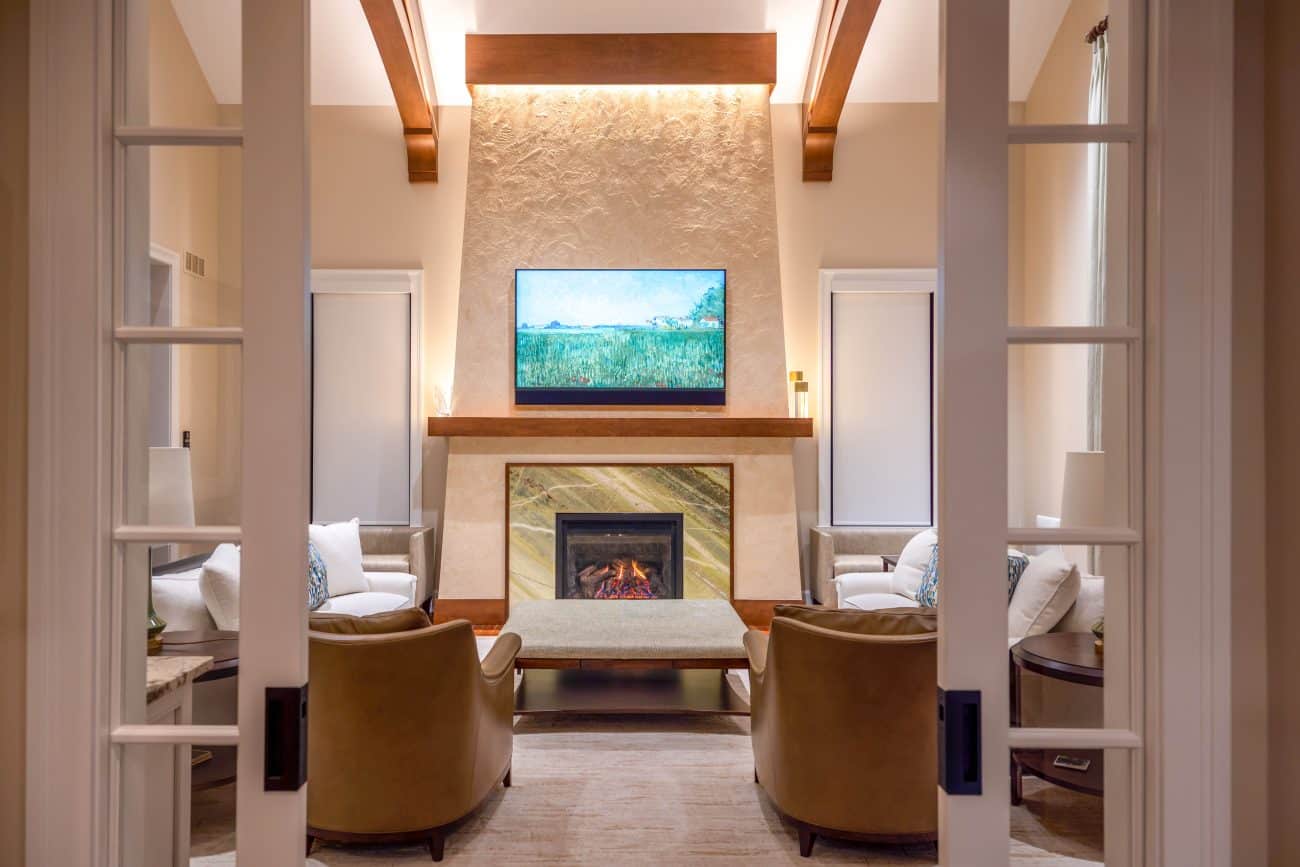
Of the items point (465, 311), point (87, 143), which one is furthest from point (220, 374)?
point (465, 311)

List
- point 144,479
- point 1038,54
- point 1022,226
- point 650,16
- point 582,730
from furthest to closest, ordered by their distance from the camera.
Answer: point 650,16 → point 582,730 → point 1038,54 → point 144,479 → point 1022,226

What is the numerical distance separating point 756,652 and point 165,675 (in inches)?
84.8

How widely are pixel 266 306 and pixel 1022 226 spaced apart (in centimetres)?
105

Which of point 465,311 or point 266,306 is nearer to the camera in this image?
point 266,306

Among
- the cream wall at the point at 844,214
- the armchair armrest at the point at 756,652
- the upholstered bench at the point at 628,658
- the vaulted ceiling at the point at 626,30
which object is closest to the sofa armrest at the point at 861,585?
the cream wall at the point at 844,214

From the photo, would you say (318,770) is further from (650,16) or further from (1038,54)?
(650,16)

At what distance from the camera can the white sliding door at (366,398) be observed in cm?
599

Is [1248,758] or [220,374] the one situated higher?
[220,374]

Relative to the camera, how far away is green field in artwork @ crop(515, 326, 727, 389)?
5.99m

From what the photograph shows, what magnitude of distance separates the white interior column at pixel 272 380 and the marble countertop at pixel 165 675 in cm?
14

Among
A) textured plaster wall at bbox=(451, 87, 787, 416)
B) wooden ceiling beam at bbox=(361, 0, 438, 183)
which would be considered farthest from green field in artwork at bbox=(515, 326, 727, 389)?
wooden ceiling beam at bbox=(361, 0, 438, 183)

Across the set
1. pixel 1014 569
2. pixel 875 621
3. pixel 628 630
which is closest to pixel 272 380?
pixel 1014 569

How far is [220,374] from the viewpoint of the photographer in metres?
1.21

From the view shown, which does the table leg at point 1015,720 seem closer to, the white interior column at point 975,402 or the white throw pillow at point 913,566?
the white interior column at point 975,402
